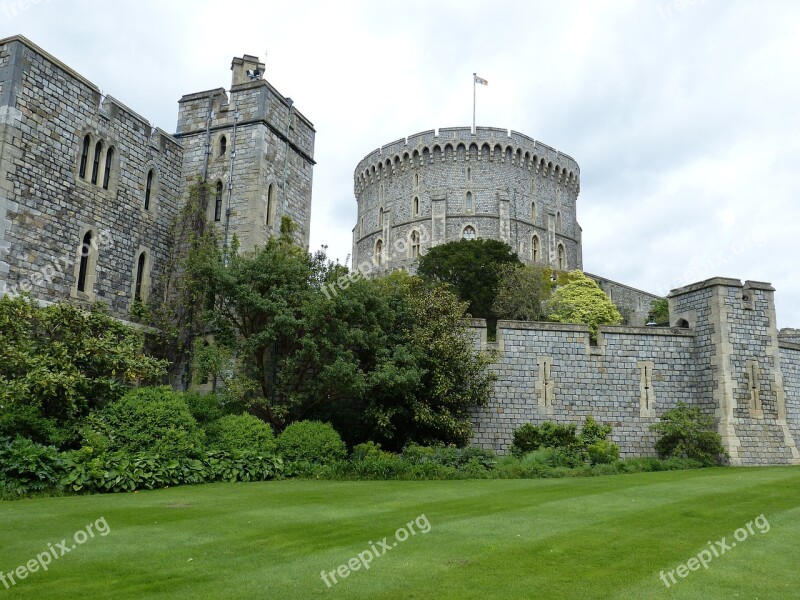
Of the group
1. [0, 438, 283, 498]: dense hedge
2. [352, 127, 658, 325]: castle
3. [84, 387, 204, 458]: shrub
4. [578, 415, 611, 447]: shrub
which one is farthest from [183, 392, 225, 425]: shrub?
[352, 127, 658, 325]: castle

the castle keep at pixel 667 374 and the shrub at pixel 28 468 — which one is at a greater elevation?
the castle keep at pixel 667 374

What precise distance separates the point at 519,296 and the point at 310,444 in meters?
23.1

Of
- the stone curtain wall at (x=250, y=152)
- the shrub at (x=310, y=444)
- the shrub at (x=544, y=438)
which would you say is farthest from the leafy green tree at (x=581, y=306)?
the shrub at (x=310, y=444)

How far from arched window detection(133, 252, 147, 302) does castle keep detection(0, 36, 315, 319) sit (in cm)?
4

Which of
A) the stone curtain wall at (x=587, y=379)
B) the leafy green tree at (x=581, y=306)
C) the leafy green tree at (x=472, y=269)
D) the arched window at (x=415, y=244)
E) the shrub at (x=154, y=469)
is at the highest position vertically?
the arched window at (x=415, y=244)

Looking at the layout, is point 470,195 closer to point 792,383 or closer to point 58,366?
point 792,383

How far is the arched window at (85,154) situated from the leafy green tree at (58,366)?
189 inches

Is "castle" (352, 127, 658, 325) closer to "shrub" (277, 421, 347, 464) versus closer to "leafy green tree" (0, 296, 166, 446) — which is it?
"shrub" (277, 421, 347, 464)

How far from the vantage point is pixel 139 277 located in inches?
883

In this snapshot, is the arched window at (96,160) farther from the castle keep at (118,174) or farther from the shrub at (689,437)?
the shrub at (689,437)

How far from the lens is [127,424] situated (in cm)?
1564

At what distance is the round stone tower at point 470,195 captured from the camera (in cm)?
5756

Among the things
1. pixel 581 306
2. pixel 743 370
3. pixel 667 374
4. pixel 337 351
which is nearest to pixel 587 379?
pixel 667 374

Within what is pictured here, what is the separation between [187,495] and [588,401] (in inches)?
525
